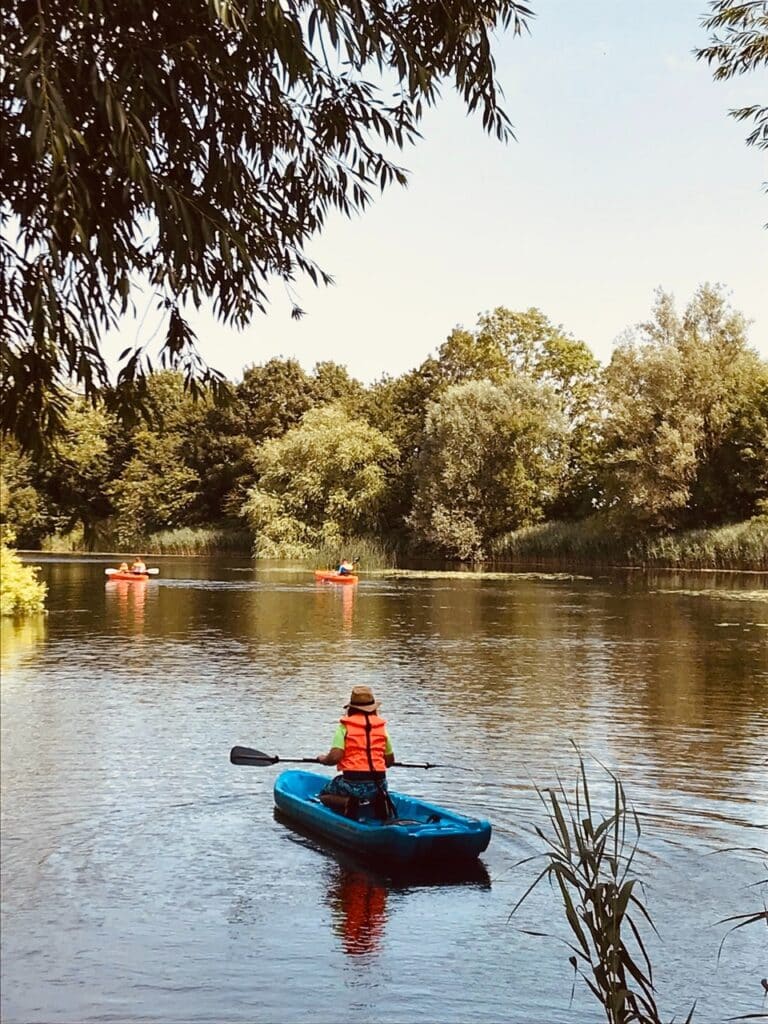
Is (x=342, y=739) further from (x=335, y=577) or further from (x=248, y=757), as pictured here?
(x=335, y=577)

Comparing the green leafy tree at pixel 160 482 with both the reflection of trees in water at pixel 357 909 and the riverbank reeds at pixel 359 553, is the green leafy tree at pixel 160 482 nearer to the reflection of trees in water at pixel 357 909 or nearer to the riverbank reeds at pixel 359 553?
the riverbank reeds at pixel 359 553

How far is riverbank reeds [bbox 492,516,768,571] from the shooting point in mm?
35781

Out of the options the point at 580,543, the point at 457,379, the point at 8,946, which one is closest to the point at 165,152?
the point at 8,946

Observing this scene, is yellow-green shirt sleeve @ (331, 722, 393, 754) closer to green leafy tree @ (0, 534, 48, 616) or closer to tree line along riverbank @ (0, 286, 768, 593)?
green leafy tree @ (0, 534, 48, 616)

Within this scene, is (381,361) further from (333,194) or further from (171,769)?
(333,194)

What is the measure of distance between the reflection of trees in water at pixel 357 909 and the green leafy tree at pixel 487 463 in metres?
34.0

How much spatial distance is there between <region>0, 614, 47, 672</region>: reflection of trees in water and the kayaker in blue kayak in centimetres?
987

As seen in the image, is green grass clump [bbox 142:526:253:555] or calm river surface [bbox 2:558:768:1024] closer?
calm river surface [bbox 2:558:768:1024]

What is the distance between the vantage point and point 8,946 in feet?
20.6

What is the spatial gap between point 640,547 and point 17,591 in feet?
72.3

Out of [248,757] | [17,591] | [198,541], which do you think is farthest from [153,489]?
[248,757]

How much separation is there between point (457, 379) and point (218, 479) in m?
10.1

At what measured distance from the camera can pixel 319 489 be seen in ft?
143

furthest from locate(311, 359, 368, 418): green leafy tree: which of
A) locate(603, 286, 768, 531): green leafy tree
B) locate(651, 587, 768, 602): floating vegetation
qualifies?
locate(651, 587, 768, 602): floating vegetation
